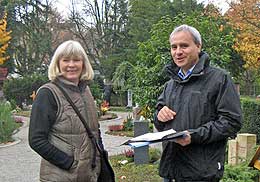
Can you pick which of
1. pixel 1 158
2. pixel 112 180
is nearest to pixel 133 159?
pixel 1 158

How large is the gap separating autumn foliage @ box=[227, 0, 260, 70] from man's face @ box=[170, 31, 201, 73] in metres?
18.5

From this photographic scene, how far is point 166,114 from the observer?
2971mm

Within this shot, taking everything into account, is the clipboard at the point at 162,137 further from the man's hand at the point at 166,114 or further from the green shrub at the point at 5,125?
the green shrub at the point at 5,125

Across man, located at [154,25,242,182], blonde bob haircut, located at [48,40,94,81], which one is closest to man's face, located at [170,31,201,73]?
man, located at [154,25,242,182]

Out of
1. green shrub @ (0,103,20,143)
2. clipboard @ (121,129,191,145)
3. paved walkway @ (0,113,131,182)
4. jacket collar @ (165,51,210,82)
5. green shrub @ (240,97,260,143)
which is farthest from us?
green shrub @ (0,103,20,143)

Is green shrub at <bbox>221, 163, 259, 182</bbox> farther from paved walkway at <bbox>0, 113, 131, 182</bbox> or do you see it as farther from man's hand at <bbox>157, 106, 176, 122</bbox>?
paved walkway at <bbox>0, 113, 131, 182</bbox>

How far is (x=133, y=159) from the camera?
10.3 m

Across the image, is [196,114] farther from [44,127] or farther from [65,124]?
[44,127]

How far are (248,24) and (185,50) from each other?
65.1 ft

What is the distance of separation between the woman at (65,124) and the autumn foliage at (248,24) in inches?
721

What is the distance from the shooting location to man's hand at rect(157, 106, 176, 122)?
2.96 metres

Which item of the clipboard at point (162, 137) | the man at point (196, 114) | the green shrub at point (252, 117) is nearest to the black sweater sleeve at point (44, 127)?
→ the clipboard at point (162, 137)

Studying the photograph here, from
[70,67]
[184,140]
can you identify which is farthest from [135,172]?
[184,140]

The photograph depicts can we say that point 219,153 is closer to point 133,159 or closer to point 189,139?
point 189,139
